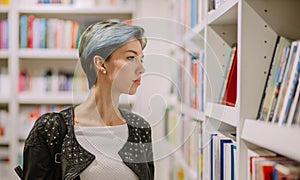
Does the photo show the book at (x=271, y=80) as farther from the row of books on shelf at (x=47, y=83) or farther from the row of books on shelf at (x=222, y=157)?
the row of books on shelf at (x=47, y=83)

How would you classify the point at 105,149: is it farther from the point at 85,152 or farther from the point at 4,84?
the point at 4,84

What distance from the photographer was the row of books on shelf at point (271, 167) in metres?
0.89

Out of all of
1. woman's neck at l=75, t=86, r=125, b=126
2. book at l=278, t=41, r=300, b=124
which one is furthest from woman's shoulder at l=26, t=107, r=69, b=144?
book at l=278, t=41, r=300, b=124

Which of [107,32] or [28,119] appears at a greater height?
[107,32]

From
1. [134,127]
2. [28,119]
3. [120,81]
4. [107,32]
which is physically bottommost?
[28,119]

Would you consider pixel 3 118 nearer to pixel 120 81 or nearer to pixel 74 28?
pixel 74 28

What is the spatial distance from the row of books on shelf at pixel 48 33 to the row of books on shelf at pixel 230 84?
75.1 inches

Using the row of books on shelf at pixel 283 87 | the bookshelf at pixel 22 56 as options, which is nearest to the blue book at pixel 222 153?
the row of books on shelf at pixel 283 87

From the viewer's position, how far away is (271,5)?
3.98 ft

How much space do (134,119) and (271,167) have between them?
403mm

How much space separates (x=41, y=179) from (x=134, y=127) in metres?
0.32

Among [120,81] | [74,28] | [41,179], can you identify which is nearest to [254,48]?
[120,81]

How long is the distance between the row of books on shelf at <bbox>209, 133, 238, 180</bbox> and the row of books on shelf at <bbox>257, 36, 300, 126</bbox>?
8.9 inches

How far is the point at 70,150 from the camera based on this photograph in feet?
4.23
